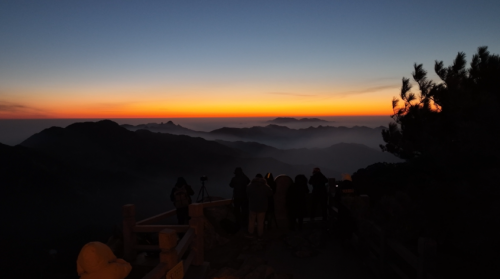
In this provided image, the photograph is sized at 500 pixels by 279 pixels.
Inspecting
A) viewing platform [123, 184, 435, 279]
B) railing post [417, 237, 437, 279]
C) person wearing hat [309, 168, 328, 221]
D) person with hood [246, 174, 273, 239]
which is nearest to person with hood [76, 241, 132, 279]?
viewing platform [123, 184, 435, 279]

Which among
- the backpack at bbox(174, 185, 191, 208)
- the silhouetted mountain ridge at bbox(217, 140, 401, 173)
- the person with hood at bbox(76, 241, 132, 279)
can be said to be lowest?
the silhouetted mountain ridge at bbox(217, 140, 401, 173)

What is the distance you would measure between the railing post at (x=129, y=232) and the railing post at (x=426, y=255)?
512 cm

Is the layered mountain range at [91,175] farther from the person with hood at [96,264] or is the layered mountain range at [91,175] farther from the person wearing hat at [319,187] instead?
the person with hood at [96,264]

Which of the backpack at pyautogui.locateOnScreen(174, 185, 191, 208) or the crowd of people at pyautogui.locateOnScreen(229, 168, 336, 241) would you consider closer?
the backpack at pyautogui.locateOnScreen(174, 185, 191, 208)

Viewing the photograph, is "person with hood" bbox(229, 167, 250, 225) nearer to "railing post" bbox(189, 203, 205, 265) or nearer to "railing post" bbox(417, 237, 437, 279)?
"railing post" bbox(189, 203, 205, 265)

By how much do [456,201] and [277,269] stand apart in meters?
3.72

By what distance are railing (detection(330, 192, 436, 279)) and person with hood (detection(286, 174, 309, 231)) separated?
843 mm

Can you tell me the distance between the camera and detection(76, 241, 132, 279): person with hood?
303cm

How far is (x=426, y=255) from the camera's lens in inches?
144

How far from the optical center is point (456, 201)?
12.4 feet

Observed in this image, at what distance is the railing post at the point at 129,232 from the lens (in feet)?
19.1

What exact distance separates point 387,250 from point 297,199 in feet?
9.53

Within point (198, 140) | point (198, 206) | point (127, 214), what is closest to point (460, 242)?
point (198, 206)

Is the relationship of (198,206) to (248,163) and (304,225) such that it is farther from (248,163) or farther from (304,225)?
(248,163)
